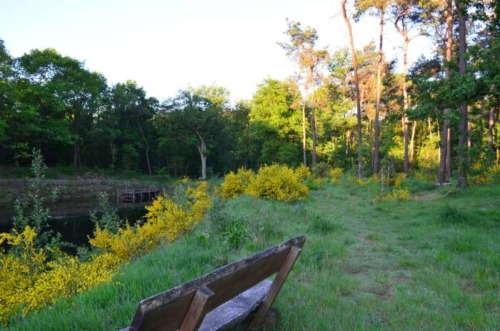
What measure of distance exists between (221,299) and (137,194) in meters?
28.4

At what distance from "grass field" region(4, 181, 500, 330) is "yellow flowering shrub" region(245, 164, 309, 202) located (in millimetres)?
4338

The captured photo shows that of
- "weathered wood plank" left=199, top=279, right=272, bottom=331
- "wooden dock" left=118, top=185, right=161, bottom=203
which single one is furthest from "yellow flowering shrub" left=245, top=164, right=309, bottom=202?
"wooden dock" left=118, top=185, right=161, bottom=203

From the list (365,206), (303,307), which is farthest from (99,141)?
(303,307)

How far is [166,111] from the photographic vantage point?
42000mm

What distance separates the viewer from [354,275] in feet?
15.5

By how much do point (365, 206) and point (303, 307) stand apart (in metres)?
8.84

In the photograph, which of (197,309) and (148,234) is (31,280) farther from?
(197,309)

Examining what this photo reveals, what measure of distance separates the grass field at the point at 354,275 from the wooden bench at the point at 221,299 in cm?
36

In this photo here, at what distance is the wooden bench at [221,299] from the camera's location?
164cm

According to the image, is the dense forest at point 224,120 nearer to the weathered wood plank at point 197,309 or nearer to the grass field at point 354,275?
the grass field at point 354,275

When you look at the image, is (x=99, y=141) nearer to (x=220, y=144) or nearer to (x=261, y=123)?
(x=220, y=144)

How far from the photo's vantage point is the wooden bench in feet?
5.37

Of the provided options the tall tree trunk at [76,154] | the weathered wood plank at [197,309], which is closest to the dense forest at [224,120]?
the tall tree trunk at [76,154]

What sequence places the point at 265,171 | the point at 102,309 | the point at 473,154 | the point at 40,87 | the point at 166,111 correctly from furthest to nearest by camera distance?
the point at 166,111
the point at 40,87
the point at 265,171
the point at 473,154
the point at 102,309
